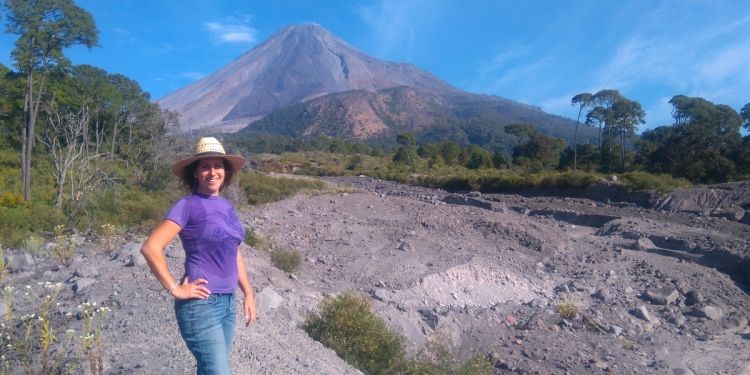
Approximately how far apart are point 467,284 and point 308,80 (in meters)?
167

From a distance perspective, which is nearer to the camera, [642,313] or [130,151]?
[642,313]

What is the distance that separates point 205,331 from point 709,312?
6.55m

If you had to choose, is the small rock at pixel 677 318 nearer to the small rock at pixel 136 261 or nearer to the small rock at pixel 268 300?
the small rock at pixel 268 300

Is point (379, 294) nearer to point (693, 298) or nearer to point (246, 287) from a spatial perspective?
point (246, 287)

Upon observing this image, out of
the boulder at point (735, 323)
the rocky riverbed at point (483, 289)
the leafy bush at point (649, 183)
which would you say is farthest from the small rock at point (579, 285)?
the leafy bush at point (649, 183)

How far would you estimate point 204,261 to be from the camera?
1948mm

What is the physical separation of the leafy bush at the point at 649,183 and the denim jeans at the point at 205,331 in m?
16.0

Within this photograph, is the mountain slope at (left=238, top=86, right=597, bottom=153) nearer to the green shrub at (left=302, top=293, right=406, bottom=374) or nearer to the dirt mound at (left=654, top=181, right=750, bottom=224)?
the dirt mound at (left=654, top=181, right=750, bottom=224)

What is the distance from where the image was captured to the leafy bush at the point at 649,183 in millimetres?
15053

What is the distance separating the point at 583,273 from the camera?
25.6 ft

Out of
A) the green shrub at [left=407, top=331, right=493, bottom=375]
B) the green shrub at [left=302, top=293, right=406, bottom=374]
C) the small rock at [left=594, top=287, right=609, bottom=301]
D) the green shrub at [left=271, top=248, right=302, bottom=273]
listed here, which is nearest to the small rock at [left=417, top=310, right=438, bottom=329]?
the green shrub at [left=407, top=331, right=493, bottom=375]

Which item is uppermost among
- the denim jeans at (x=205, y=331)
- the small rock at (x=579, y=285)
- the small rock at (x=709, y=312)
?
the denim jeans at (x=205, y=331)

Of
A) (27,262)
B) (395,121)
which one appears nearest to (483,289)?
(27,262)

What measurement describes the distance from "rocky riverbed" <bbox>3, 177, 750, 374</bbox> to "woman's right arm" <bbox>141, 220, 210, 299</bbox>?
1216mm
